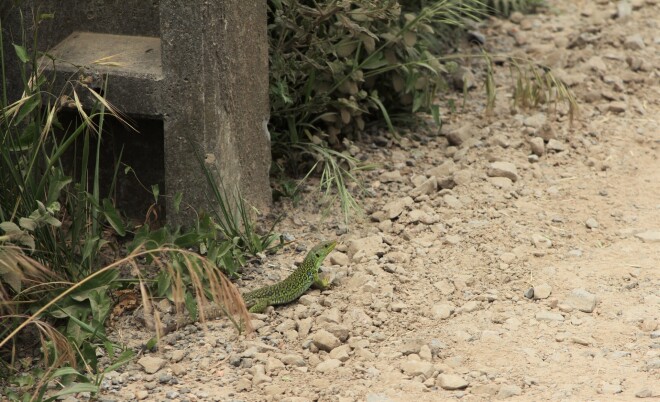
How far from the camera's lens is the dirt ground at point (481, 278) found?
3938 mm

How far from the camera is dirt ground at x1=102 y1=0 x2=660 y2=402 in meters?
3.94

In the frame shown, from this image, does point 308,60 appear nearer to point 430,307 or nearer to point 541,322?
point 430,307

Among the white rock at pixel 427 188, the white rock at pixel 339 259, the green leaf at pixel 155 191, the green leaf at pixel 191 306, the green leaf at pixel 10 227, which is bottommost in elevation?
the white rock at pixel 339 259

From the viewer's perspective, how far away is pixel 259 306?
176 inches

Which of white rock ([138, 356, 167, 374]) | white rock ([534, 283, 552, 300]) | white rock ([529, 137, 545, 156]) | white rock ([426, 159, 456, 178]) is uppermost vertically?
white rock ([529, 137, 545, 156])

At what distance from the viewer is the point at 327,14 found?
5043mm

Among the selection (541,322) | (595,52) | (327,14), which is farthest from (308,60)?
(595,52)

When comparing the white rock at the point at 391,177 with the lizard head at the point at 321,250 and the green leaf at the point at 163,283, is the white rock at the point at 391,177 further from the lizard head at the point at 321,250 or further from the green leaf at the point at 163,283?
the green leaf at the point at 163,283

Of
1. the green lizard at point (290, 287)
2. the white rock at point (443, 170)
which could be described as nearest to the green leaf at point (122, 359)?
the green lizard at point (290, 287)

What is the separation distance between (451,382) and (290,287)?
0.98 metres

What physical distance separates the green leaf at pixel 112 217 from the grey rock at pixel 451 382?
1517 mm

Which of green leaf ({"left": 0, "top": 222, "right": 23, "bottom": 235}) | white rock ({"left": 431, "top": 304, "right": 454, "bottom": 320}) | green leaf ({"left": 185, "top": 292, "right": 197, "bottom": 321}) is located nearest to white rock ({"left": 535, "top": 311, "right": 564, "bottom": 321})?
white rock ({"left": 431, "top": 304, "right": 454, "bottom": 320})

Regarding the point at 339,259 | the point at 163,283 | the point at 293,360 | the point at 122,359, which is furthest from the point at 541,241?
the point at 122,359

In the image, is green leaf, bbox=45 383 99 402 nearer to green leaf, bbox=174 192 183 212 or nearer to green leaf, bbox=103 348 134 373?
green leaf, bbox=103 348 134 373
